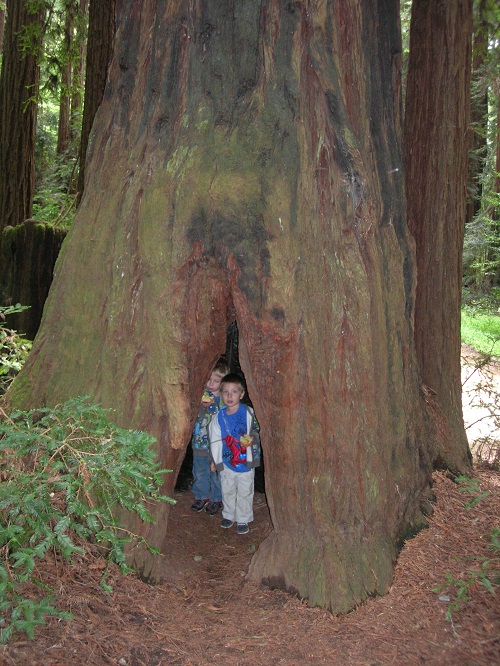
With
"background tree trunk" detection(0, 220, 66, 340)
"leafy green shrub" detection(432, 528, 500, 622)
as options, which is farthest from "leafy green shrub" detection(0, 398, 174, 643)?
"background tree trunk" detection(0, 220, 66, 340)

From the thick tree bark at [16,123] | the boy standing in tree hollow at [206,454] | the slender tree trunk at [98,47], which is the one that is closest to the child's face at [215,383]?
the boy standing in tree hollow at [206,454]

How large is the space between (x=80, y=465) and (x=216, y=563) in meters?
2.28

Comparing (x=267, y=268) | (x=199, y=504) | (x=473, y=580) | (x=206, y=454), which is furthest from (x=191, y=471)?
(x=473, y=580)

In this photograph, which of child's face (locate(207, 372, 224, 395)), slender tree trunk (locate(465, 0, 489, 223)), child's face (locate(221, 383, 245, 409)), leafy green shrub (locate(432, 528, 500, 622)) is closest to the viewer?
leafy green shrub (locate(432, 528, 500, 622))

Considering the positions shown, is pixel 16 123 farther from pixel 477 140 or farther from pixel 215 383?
pixel 477 140

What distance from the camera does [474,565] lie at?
379 centimetres

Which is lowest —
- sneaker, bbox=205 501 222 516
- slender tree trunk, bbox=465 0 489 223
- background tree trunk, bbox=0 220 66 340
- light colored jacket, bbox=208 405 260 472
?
sneaker, bbox=205 501 222 516

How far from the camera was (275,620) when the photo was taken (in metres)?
3.68

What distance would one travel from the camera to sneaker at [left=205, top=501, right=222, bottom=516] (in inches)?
229

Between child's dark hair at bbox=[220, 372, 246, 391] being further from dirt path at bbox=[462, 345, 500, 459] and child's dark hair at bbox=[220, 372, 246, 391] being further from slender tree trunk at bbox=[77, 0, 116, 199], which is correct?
slender tree trunk at bbox=[77, 0, 116, 199]

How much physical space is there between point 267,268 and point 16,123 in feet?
25.2

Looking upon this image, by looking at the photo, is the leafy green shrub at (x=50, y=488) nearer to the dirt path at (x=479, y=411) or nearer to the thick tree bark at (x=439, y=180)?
the thick tree bark at (x=439, y=180)

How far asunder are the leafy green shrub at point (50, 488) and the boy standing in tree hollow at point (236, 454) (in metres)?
2.08

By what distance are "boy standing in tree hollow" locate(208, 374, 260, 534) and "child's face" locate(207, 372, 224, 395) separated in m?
0.25
